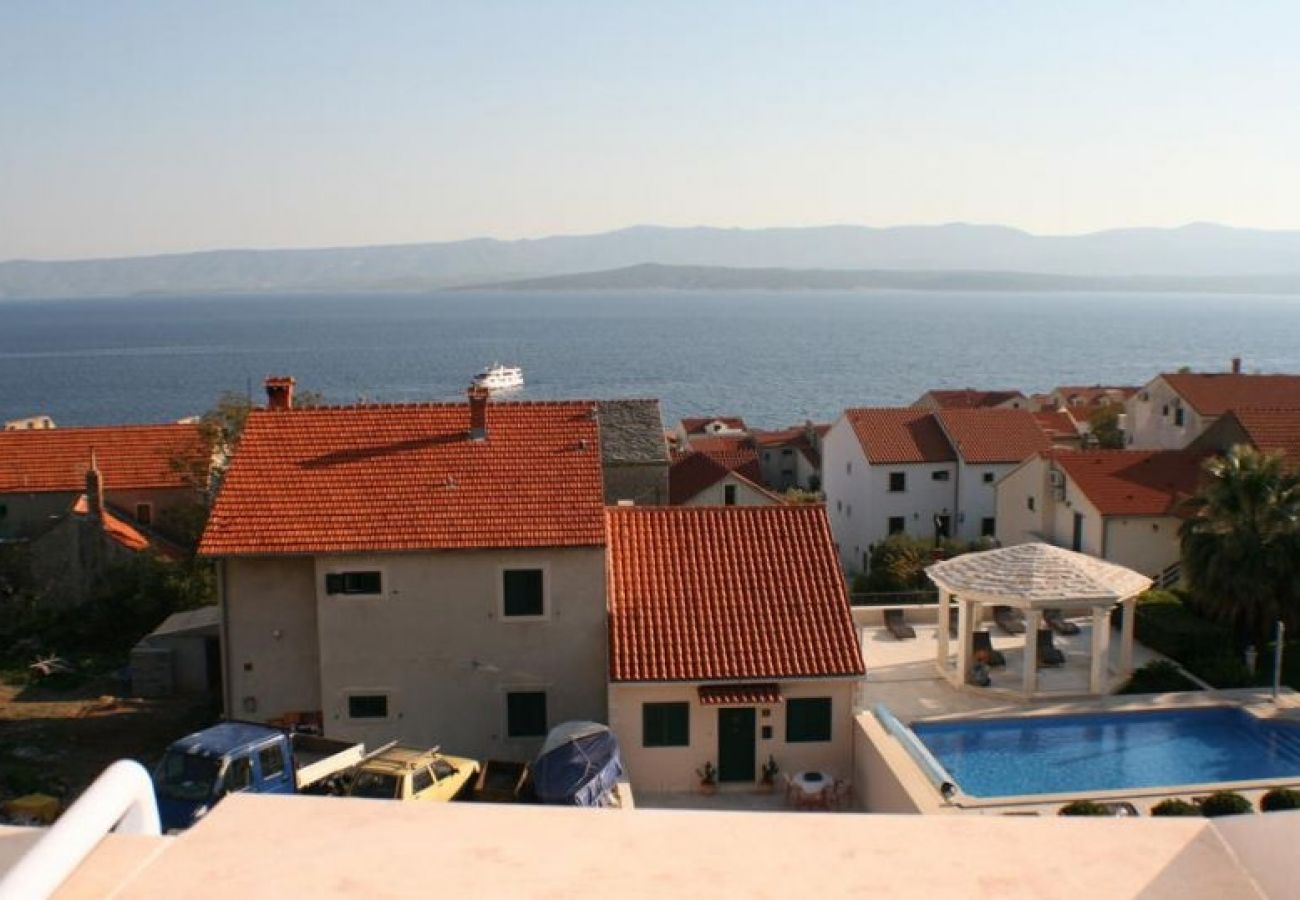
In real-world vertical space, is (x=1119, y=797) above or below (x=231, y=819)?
below

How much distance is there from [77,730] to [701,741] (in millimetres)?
12809

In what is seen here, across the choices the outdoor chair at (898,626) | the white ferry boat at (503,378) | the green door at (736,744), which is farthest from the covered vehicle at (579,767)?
the white ferry boat at (503,378)

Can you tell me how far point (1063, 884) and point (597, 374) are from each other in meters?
177

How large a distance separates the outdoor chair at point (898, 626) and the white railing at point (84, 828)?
30.0 meters

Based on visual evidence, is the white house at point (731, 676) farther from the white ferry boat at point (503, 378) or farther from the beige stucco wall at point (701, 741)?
the white ferry boat at point (503, 378)

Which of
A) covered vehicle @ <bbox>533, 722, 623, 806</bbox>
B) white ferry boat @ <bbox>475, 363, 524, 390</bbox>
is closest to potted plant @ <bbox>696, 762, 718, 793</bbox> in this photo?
covered vehicle @ <bbox>533, 722, 623, 806</bbox>

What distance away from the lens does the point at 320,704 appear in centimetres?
2427

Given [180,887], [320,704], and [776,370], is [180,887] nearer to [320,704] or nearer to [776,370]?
[320,704]

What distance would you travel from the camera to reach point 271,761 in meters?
18.9

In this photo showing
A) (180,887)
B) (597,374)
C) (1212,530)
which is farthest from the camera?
(597,374)

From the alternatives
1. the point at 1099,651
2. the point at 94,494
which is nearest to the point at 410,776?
the point at 1099,651

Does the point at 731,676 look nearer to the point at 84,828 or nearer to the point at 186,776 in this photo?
the point at 186,776

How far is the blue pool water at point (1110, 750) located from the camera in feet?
78.3

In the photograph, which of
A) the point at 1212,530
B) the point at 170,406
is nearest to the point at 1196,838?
the point at 1212,530
